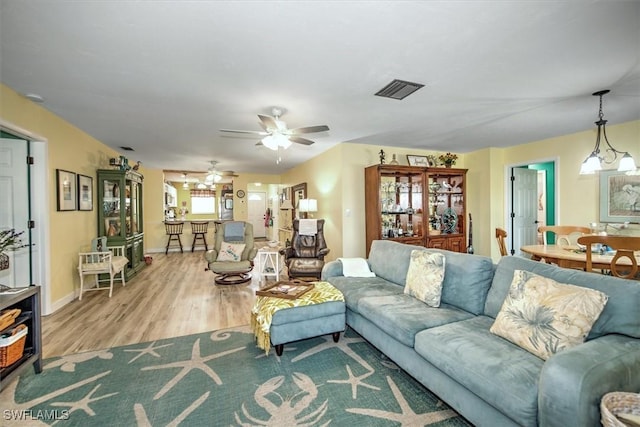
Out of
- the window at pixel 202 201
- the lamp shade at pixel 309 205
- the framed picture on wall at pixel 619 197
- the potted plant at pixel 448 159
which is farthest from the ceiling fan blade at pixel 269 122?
the window at pixel 202 201

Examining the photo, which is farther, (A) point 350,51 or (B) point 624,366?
(A) point 350,51

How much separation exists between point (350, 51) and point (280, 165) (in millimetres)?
5458

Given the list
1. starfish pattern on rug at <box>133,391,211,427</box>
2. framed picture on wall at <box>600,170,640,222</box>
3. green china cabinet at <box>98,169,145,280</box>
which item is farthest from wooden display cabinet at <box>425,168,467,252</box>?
green china cabinet at <box>98,169,145,280</box>

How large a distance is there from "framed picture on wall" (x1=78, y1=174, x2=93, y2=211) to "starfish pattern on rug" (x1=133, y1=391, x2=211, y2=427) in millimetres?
3758

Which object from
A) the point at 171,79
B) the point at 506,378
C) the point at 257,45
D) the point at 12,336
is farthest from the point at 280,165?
the point at 506,378

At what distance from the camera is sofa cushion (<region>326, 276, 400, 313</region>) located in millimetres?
2646

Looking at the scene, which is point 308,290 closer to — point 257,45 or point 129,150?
point 257,45

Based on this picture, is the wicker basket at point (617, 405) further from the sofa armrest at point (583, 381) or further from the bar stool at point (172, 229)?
the bar stool at point (172, 229)

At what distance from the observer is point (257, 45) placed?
207cm

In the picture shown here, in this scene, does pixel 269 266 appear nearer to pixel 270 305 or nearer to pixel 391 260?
pixel 391 260

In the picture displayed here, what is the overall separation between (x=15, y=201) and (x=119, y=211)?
1.94 meters

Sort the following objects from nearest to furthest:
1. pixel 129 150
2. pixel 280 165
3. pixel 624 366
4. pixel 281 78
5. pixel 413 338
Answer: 1. pixel 624 366
2. pixel 413 338
3. pixel 281 78
4. pixel 129 150
5. pixel 280 165

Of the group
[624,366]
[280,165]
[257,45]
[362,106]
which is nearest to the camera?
[624,366]

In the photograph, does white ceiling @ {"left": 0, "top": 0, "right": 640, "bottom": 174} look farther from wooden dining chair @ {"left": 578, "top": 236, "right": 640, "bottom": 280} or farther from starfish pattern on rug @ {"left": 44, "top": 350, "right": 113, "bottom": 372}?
starfish pattern on rug @ {"left": 44, "top": 350, "right": 113, "bottom": 372}
